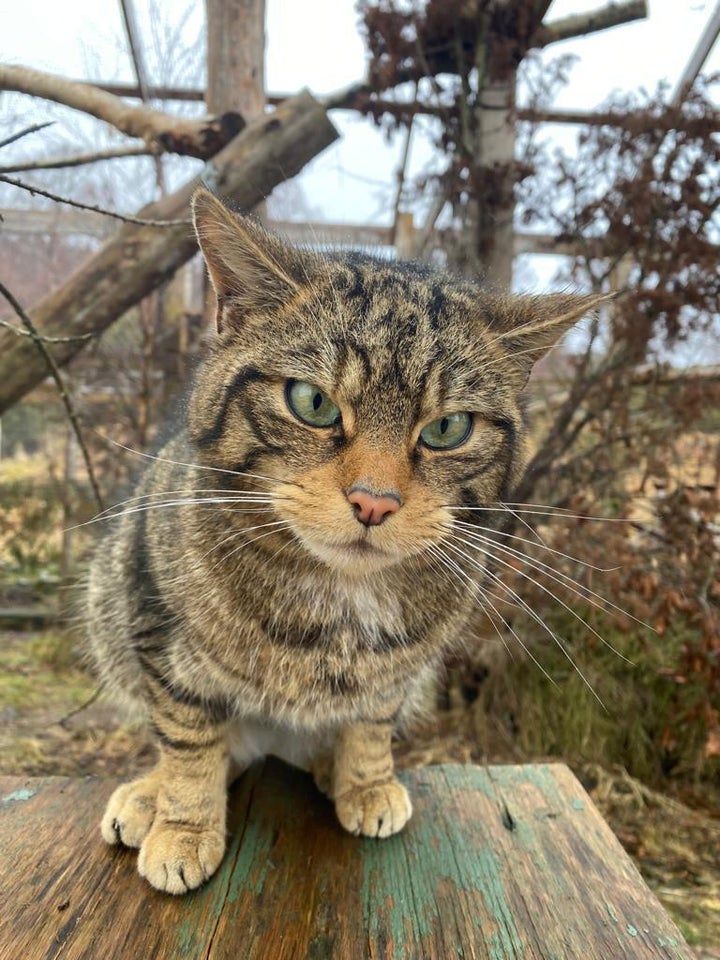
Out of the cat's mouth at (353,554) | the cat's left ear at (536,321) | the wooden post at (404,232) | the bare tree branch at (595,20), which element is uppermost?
the bare tree branch at (595,20)

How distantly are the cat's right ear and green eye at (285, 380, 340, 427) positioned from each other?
161mm

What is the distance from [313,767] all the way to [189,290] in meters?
2.45

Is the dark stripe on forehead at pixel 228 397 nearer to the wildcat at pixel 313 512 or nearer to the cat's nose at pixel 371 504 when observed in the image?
the wildcat at pixel 313 512

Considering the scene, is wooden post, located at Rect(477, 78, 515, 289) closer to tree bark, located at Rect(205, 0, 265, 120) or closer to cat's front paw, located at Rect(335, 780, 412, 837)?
tree bark, located at Rect(205, 0, 265, 120)

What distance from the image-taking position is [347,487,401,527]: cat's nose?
91 cm

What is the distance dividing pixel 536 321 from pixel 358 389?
35 cm

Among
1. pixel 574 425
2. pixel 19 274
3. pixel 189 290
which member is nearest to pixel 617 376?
pixel 574 425

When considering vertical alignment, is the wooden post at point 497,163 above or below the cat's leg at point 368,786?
above

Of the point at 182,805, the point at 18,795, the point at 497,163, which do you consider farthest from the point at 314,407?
the point at 497,163

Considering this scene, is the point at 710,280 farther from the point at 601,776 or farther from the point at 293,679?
the point at 293,679

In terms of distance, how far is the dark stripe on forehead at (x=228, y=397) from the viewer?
1043 mm

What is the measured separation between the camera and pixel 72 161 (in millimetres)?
1349

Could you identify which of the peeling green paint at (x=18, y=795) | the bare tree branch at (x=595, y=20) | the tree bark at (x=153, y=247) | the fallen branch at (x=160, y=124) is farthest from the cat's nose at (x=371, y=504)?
the bare tree branch at (x=595, y=20)

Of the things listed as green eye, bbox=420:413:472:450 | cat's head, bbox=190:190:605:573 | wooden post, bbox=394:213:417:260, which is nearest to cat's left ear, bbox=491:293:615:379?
cat's head, bbox=190:190:605:573
